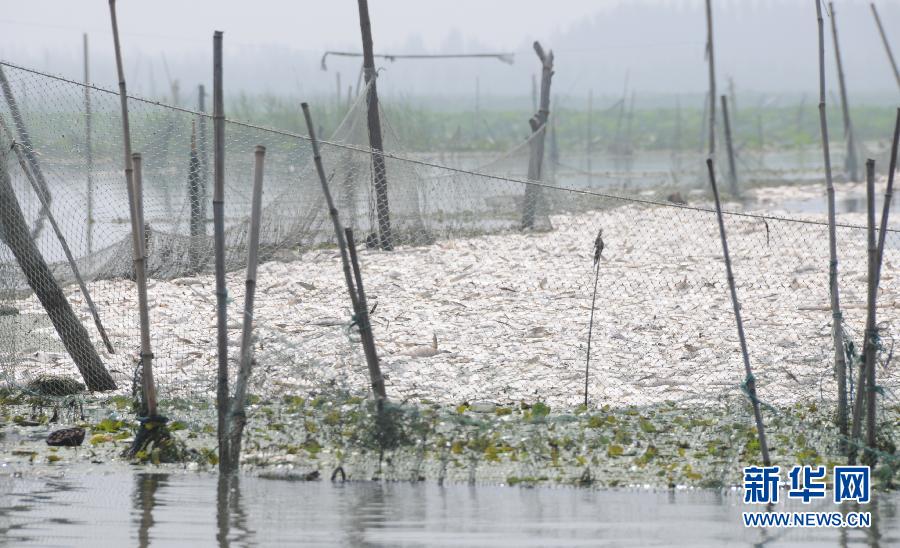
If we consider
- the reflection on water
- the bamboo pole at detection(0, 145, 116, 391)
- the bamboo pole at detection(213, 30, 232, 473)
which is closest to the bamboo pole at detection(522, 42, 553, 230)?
the bamboo pole at detection(0, 145, 116, 391)

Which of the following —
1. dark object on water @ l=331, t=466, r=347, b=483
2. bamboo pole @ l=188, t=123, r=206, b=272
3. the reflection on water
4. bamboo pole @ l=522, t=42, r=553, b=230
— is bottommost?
the reflection on water

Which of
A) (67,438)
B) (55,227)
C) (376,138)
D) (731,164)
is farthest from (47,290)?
(731,164)

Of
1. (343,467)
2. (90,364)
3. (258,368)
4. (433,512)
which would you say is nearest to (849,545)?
(433,512)

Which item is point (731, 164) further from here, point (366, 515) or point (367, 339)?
point (366, 515)

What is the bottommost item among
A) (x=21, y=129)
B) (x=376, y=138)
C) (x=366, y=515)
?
(x=366, y=515)

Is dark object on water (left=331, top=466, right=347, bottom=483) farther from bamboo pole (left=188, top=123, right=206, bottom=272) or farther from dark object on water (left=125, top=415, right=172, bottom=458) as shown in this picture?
bamboo pole (left=188, top=123, right=206, bottom=272)

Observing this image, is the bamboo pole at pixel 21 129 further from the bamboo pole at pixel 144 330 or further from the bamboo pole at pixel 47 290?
the bamboo pole at pixel 144 330

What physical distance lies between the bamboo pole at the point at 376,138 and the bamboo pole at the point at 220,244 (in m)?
6.20

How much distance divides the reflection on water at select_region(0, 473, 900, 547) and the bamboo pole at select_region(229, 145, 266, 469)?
0.22 m

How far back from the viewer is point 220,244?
5973mm

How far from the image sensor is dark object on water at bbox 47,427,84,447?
6719mm

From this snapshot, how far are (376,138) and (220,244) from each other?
7.92 metres

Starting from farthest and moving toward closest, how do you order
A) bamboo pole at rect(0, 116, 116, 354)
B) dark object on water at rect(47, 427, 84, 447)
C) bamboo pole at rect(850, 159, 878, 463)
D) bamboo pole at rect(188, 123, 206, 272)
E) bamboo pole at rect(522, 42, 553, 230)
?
bamboo pole at rect(522, 42, 553, 230)
bamboo pole at rect(188, 123, 206, 272)
bamboo pole at rect(0, 116, 116, 354)
dark object on water at rect(47, 427, 84, 447)
bamboo pole at rect(850, 159, 878, 463)

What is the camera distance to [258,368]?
308 inches
